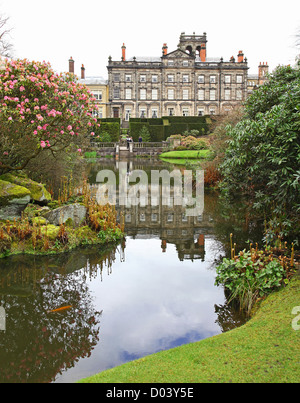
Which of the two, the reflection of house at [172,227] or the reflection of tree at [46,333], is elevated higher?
the reflection of house at [172,227]

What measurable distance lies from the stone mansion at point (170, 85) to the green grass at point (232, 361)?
58279 mm

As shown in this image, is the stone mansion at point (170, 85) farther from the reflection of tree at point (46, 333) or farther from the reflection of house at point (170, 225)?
the reflection of tree at point (46, 333)

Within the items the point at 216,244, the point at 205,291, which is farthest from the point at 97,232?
the point at 205,291

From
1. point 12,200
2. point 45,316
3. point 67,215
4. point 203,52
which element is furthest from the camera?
point 203,52

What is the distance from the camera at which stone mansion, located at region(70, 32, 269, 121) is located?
60375mm

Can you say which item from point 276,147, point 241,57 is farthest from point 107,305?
point 241,57

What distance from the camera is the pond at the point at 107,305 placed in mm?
4844

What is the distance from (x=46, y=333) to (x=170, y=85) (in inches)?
2363

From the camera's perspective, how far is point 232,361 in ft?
13.3

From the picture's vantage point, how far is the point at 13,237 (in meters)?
9.16

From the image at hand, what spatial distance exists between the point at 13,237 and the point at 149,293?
416 cm

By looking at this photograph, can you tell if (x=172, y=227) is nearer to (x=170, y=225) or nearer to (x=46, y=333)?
(x=170, y=225)

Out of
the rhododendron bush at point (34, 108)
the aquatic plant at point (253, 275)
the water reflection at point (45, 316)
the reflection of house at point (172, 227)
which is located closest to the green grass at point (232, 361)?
the aquatic plant at point (253, 275)

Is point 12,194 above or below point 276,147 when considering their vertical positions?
below
